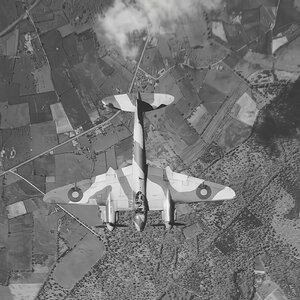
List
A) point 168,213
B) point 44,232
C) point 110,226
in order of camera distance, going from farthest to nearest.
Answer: point 44,232 < point 110,226 < point 168,213

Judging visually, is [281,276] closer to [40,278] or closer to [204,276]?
[204,276]

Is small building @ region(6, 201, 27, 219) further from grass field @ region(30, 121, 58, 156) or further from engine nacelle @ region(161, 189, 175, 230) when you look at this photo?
engine nacelle @ region(161, 189, 175, 230)

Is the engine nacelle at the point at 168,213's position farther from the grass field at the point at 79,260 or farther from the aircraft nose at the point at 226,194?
the grass field at the point at 79,260

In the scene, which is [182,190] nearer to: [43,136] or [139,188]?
[139,188]

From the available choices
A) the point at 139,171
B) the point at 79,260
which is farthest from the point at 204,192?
the point at 79,260

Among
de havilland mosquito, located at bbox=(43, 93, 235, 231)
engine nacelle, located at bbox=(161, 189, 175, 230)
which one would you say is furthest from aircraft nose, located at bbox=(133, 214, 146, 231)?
engine nacelle, located at bbox=(161, 189, 175, 230)

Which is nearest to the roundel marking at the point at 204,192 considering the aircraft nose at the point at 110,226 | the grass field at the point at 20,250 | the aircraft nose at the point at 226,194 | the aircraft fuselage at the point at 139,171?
the aircraft nose at the point at 226,194
